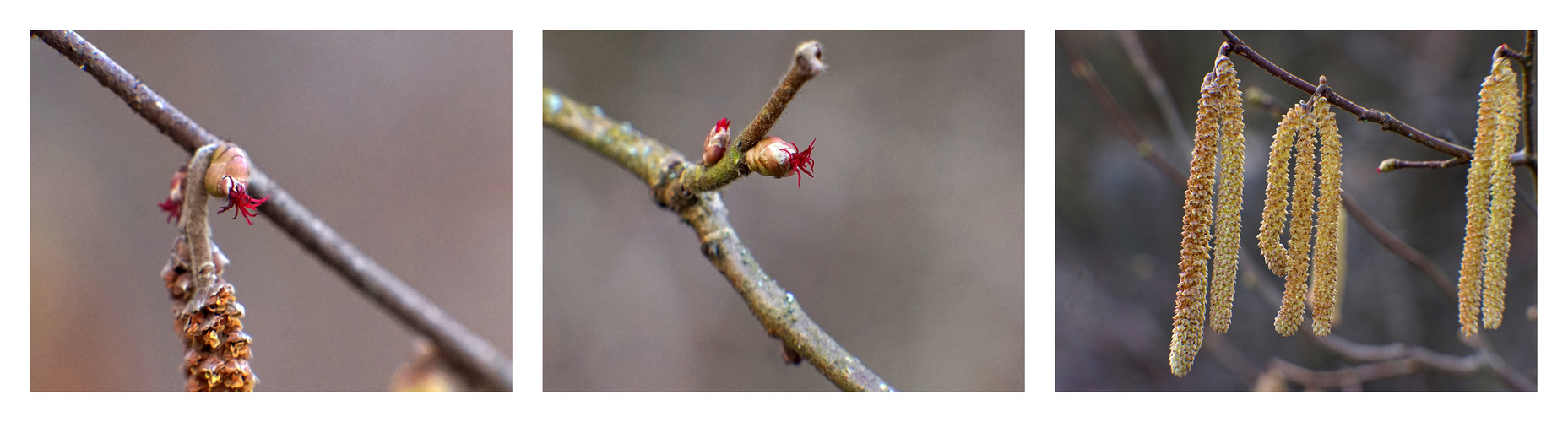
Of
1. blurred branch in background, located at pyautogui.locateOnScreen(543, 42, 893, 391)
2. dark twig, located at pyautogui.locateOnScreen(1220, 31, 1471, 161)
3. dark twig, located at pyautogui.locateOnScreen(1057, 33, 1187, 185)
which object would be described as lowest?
blurred branch in background, located at pyautogui.locateOnScreen(543, 42, 893, 391)

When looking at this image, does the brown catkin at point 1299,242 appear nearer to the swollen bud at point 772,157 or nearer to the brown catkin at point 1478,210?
the brown catkin at point 1478,210

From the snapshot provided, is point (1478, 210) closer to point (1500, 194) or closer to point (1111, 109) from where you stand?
point (1500, 194)

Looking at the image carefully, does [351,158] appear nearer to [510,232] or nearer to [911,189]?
[510,232]

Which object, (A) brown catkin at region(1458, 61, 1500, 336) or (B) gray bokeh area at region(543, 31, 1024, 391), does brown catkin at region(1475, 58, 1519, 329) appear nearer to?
(A) brown catkin at region(1458, 61, 1500, 336)

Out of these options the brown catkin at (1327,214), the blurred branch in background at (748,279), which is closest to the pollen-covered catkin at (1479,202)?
the brown catkin at (1327,214)

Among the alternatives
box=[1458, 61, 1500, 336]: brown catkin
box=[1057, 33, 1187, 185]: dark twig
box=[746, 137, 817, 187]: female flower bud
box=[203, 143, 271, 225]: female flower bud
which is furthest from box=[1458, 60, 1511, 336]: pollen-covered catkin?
box=[203, 143, 271, 225]: female flower bud
